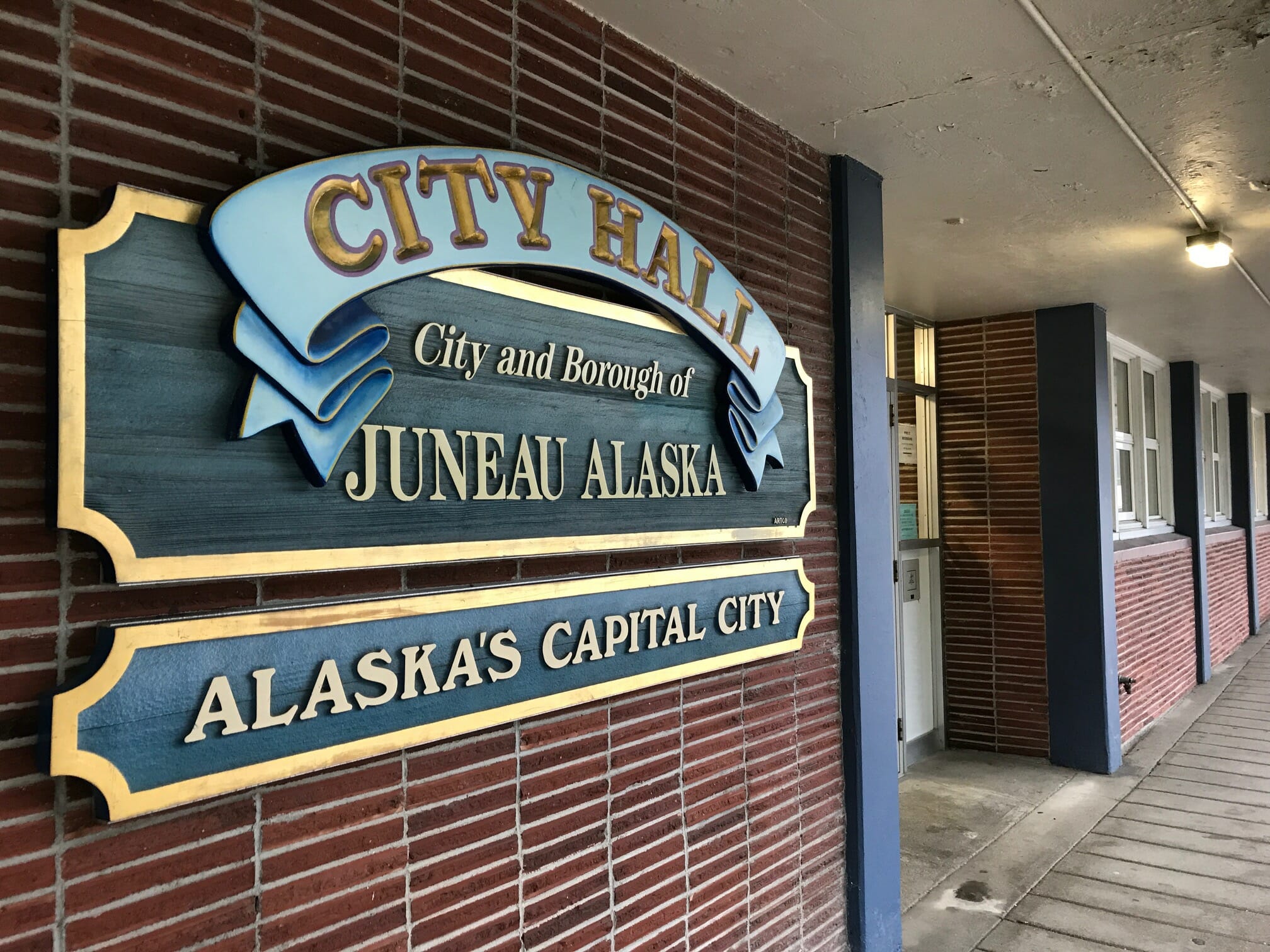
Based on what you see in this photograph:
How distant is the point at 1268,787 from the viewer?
18.0ft

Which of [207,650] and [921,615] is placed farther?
[921,615]

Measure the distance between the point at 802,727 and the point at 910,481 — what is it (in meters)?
3.60

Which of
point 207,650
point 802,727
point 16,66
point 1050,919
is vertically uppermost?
point 16,66

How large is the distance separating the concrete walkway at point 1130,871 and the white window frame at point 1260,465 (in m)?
8.19

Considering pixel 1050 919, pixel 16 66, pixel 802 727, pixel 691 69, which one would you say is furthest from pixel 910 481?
pixel 16 66

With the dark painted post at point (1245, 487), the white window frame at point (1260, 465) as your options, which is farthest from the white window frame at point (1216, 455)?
the white window frame at point (1260, 465)

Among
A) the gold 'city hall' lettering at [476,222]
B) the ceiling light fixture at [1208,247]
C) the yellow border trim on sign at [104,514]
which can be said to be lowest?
the yellow border trim on sign at [104,514]

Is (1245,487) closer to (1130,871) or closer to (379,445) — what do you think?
(1130,871)

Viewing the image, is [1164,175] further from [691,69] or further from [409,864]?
[409,864]

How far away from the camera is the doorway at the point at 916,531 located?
19.9ft

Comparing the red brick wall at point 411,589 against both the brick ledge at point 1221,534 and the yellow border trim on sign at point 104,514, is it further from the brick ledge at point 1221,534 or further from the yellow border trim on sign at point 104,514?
the brick ledge at point 1221,534

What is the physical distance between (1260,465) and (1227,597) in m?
4.92

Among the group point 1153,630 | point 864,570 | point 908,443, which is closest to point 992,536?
point 908,443

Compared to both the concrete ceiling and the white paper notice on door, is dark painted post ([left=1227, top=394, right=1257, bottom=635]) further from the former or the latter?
the concrete ceiling
